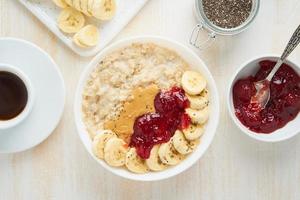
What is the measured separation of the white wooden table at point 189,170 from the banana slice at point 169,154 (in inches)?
5.5

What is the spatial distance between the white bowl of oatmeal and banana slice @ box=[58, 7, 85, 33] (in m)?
0.13

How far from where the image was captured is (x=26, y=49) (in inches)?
71.5

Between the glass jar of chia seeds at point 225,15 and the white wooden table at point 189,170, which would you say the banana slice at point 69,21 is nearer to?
the white wooden table at point 189,170

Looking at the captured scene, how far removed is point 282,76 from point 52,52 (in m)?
0.69

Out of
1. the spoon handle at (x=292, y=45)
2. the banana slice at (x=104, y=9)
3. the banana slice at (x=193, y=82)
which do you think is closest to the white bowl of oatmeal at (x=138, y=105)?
the banana slice at (x=193, y=82)

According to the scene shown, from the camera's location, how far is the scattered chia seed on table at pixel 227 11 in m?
1.85

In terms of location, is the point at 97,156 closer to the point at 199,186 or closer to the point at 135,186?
the point at 135,186

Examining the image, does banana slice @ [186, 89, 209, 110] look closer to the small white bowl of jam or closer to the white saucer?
the small white bowl of jam

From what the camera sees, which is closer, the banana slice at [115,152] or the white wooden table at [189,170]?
the banana slice at [115,152]

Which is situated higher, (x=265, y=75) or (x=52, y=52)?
(x=265, y=75)

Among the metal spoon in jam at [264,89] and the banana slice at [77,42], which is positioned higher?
the metal spoon in jam at [264,89]

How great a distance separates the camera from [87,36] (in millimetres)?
1842

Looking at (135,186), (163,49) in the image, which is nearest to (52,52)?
(163,49)

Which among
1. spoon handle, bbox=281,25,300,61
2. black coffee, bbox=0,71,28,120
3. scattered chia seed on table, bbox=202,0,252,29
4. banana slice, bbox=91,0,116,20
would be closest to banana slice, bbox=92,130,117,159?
black coffee, bbox=0,71,28,120
